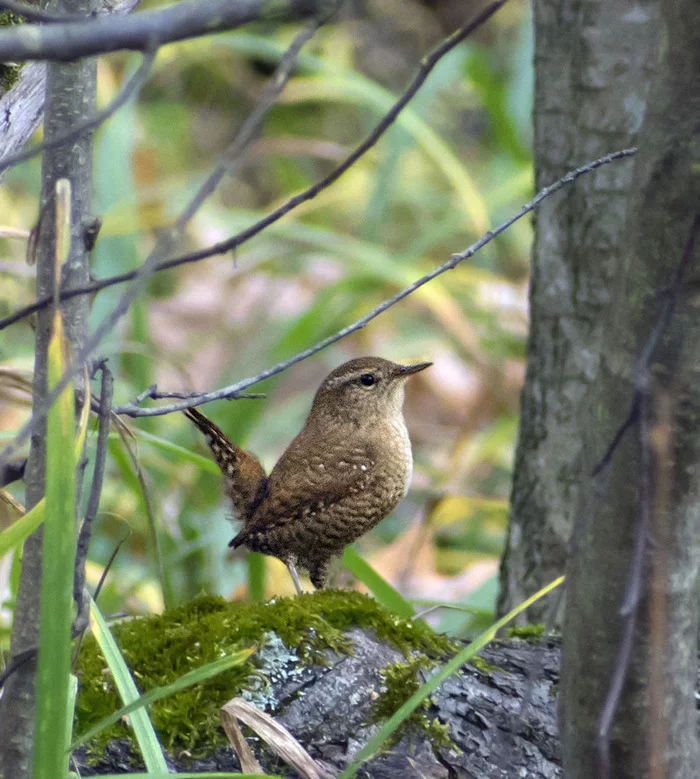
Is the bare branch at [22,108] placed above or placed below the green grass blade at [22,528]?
above

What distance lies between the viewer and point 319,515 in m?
2.65

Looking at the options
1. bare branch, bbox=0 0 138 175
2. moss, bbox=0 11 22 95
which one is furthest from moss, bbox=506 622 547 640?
moss, bbox=0 11 22 95

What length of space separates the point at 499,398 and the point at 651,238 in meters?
4.37

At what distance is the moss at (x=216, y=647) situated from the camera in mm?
1856

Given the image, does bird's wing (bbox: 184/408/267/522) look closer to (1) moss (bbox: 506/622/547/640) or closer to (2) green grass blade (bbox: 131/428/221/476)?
Answer: (2) green grass blade (bbox: 131/428/221/476)

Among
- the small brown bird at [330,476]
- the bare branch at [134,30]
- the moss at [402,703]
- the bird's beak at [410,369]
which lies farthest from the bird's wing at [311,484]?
the bare branch at [134,30]

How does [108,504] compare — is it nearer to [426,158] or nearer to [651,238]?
[651,238]

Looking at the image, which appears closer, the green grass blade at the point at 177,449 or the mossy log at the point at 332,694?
the mossy log at the point at 332,694

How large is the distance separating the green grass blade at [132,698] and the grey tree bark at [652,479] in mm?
625

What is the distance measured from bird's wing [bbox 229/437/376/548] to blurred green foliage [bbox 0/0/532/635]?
335 mm

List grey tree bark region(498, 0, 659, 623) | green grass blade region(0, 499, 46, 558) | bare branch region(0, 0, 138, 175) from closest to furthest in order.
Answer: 1. green grass blade region(0, 499, 46, 558)
2. bare branch region(0, 0, 138, 175)
3. grey tree bark region(498, 0, 659, 623)

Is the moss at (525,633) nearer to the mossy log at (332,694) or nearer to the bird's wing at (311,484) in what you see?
the mossy log at (332,694)

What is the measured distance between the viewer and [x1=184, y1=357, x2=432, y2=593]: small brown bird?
2648mm

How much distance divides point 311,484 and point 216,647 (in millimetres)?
750
